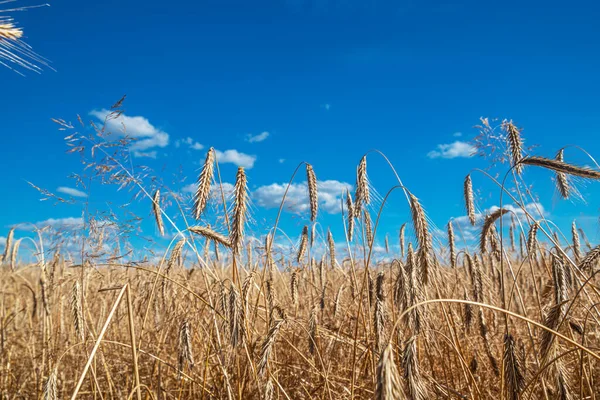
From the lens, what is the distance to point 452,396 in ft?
8.34

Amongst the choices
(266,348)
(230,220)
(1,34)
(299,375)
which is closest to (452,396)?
(299,375)

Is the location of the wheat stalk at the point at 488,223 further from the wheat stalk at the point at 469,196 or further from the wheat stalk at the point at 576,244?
the wheat stalk at the point at 576,244

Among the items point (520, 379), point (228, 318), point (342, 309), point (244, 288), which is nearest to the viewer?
point (520, 379)

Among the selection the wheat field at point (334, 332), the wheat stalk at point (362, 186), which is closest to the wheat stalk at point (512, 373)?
the wheat field at point (334, 332)

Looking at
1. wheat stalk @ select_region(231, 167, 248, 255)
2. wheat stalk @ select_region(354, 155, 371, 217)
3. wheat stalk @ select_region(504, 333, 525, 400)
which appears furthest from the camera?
wheat stalk @ select_region(354, 155, 371, 217)

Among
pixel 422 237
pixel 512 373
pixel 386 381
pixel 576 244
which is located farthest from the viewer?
pixel 576 244

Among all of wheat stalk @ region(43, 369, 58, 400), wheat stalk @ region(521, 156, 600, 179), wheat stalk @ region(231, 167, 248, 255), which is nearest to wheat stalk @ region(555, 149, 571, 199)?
wheat stalk @ region(521, 156, 600, 179)

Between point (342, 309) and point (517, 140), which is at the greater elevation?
point (517, 140)

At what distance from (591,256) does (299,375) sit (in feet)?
6.90

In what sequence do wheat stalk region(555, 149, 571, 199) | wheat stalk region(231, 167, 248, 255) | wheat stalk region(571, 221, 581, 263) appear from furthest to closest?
wheat stalk region(571, 221, 581, 263) < wheat stalk region(555, 149, 571, 199) < wheat stalk region(231, 167, 248, 255)

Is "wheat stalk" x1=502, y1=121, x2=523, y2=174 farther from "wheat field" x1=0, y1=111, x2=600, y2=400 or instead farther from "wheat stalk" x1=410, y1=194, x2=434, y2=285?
"wheat stalk" x1=410, y1=194, x2=434, y2=285

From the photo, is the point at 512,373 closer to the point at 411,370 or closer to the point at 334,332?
the point at 411,370

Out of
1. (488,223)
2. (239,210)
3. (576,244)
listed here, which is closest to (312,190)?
(239,210)

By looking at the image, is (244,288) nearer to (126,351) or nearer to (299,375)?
(299,375)
